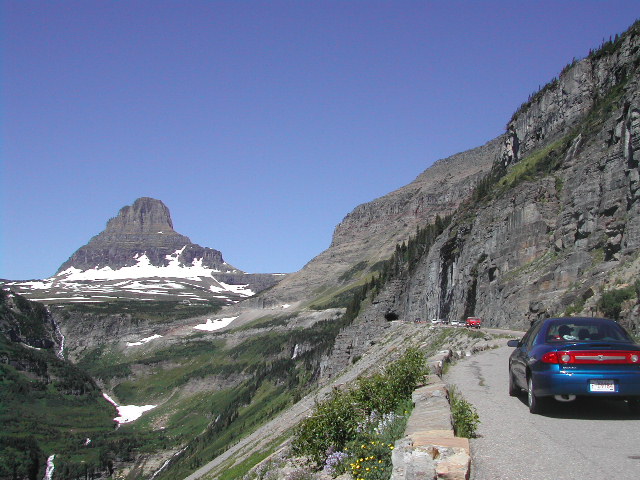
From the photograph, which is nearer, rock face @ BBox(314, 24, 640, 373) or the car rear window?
the car rear window

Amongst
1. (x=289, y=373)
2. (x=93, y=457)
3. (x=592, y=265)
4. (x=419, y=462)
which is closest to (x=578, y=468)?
(x=419, y=462)

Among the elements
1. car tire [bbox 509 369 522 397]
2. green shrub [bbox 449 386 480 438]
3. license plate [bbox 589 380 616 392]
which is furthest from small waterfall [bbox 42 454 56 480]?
license plate [bbox 589 380 616 392]

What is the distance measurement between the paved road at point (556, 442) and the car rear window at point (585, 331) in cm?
147

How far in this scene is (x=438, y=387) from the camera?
37.4 ft

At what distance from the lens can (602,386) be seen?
10367mm

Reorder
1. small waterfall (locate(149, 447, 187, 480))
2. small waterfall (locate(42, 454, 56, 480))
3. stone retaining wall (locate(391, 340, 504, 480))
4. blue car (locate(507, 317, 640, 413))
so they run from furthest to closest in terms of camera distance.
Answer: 1. small waterfall (locate(42, 454, 56, 480))
2. small waterfall (locate(149, 447, 187, 480))
3. blue car (locate(507, 317, 640, 413))
4. stone retaining wall (locate(391, 340, 504, 480))

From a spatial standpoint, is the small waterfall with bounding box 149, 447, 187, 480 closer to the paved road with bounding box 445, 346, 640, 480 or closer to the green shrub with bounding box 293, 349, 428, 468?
the green shrub with bounding box 293, 349, 428, 468

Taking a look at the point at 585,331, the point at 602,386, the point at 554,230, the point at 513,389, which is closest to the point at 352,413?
the point at 602,386

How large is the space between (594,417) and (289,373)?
15798cm

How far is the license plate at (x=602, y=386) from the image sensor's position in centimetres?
1034

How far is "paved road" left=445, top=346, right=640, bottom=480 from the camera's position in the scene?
7.66 metres

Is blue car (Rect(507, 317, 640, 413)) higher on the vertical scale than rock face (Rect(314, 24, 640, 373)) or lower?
lower

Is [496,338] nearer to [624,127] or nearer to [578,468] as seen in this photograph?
[624,127]

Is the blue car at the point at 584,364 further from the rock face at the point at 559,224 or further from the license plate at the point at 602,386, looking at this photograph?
the rock face at the point at 559,224
